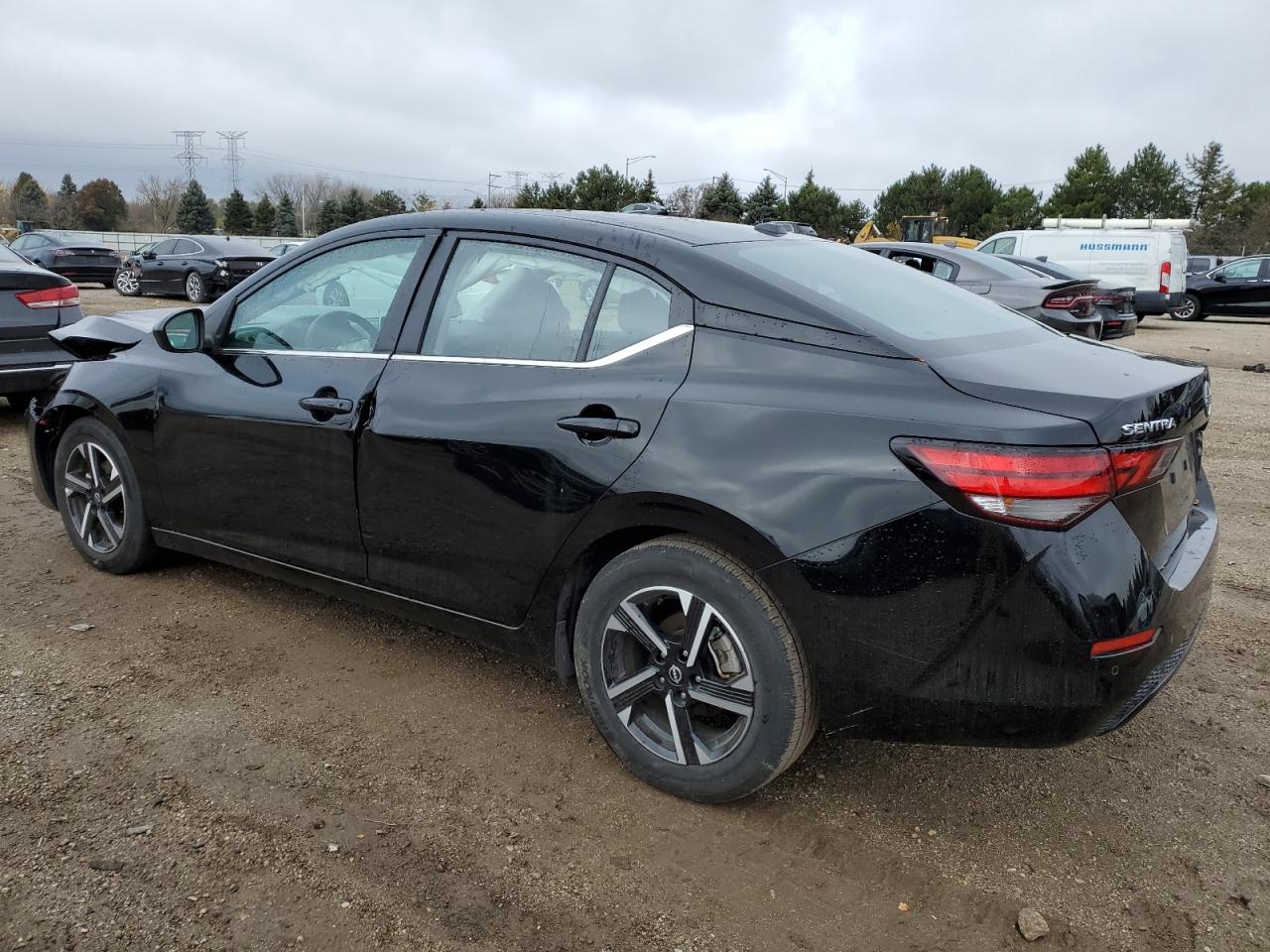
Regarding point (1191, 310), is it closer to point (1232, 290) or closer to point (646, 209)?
point (1232, 290)

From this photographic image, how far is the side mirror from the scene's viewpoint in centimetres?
375

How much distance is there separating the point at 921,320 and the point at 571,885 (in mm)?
1774

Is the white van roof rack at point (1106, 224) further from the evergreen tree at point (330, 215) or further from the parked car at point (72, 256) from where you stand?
the evergreen tree at point (330, 215)

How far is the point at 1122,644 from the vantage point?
2.22 m

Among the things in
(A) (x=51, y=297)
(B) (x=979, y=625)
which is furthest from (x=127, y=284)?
(B) (x=979, y=625)

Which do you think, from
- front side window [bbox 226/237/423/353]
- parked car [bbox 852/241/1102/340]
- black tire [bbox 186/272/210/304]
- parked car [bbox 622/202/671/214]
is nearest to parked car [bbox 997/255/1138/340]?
parked car [bbox 852/241/1102/340]

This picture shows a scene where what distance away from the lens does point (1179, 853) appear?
2.51m

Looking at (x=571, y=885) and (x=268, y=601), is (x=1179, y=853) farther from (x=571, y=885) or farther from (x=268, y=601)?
(x=268, y=601)

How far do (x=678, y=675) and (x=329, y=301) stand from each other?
6.24 feet

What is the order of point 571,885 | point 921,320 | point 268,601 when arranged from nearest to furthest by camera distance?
point 571,885, point 921,320, point 268,601

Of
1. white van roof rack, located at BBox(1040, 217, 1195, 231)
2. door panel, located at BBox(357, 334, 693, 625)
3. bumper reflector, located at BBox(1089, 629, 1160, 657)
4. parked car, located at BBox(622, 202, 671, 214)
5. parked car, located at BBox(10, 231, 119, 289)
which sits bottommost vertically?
bumper reflector, located at BBox(1089, 629, 1160, 657)

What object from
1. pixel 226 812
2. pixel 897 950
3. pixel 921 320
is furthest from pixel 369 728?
pixel 921 320

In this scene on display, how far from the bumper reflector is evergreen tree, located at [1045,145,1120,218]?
65.7m

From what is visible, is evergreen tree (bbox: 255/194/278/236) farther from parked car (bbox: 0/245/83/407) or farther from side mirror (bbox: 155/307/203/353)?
side mirror (bbox: 155/307/203/353)
